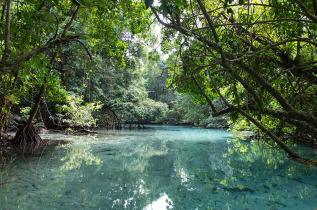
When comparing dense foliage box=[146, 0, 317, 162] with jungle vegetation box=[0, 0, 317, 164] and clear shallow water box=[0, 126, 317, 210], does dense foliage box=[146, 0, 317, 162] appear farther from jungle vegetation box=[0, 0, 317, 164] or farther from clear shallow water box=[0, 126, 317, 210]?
clear shallow water box=[0, 126, 317, 210]

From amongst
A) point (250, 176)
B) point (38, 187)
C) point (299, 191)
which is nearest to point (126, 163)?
point (38, 187)

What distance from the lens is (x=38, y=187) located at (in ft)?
10.9

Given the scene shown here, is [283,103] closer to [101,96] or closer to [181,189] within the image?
[181,189]

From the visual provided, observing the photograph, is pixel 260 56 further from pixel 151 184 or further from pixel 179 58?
pixel 151 184

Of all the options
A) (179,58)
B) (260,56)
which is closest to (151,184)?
(179,58)

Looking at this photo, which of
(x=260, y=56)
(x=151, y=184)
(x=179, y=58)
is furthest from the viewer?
(x=179, y=58)

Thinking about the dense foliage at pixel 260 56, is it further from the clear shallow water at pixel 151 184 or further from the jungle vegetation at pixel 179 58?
the clear shallow water at pixel 151 184

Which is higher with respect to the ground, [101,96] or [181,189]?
[101,96]

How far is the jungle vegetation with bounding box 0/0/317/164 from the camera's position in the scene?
104 inches

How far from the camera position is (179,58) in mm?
4105

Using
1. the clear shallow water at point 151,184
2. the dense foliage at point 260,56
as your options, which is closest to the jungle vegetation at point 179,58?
the dense foliage at point 260,56

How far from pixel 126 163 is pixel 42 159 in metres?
2.26

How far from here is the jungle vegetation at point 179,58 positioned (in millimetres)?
2637

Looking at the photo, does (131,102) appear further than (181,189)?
Yes
